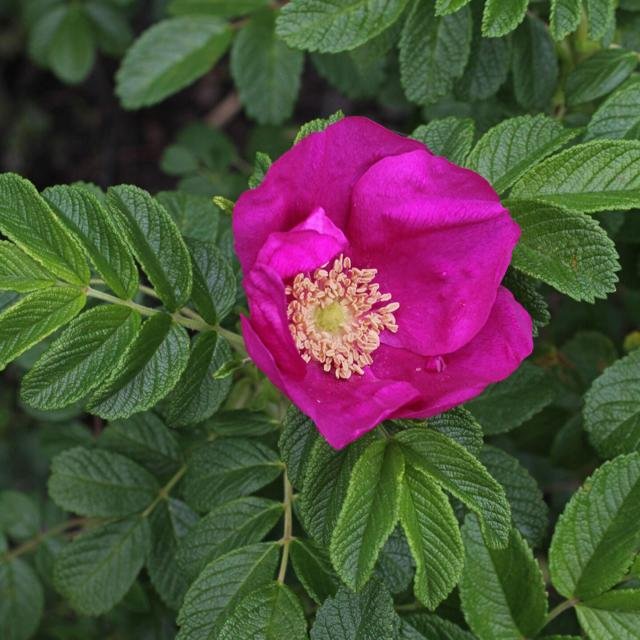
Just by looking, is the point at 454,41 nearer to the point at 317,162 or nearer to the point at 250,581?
the point at 317,162

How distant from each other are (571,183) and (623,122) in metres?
0.24

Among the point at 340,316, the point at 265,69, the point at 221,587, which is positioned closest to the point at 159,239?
the point at 340,316

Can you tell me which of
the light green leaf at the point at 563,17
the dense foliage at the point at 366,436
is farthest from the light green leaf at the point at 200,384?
the light green leaf at the point at 563,17

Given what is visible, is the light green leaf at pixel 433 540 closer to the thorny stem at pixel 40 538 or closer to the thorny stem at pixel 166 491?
the thorny stem at pixel 166 491

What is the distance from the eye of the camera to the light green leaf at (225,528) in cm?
154

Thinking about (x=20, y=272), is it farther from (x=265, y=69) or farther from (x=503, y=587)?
(x=265, y=69)

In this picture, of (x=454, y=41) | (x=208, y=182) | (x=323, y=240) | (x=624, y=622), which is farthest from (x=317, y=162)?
(x=208, y=182)

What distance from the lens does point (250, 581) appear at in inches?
56.8

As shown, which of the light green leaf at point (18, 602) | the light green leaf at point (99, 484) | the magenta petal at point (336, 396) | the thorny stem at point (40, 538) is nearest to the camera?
the magenta petal at point (336, 396)

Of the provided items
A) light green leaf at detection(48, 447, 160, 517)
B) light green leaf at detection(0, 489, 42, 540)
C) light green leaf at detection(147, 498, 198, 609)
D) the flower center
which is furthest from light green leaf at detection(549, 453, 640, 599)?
light green leaf at detection(0, 489, 42, 540)

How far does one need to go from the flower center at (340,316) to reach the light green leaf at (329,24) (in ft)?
1.19

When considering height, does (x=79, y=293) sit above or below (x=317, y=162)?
below

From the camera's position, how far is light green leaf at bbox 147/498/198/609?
1.76 metres

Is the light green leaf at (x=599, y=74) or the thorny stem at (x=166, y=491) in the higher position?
the light green leaf at (x=599, y=74)
